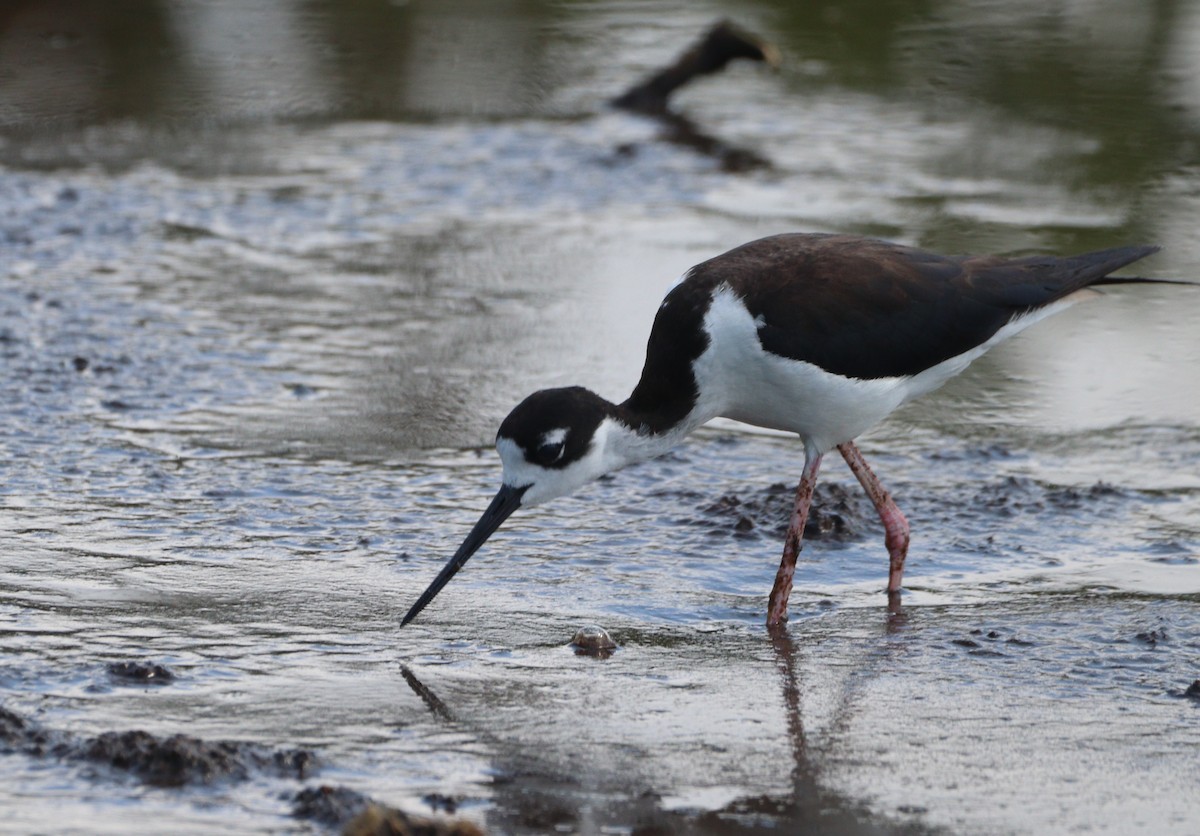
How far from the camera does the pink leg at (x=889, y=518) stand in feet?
18.5

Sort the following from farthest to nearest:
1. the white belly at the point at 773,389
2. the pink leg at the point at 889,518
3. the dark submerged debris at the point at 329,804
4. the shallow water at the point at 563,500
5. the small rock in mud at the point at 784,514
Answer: the small rock in mud at the point at 784,514, the pink leg at the point at 889,518, the white belly at the point at 773,389, the shallow water at the point at 563,500, the dark submerged debris at the point at 329,804

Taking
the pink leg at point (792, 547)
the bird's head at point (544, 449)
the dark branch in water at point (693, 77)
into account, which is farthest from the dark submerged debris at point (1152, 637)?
the dark branch in water at point (693, 77)

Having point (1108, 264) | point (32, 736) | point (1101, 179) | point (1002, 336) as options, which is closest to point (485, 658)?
point (32, 736)

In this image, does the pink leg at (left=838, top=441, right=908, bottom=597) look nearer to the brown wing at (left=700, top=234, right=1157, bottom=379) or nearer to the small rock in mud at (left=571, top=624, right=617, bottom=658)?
the brown wing at (left=700, top=234, right=1157, bottom=379)

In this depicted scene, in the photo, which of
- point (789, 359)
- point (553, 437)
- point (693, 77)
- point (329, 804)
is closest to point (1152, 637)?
point (789, 359)

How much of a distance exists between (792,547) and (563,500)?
1138 mm

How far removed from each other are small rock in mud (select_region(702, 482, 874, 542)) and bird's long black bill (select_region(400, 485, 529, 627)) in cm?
102

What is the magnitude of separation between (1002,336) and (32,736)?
351 cm

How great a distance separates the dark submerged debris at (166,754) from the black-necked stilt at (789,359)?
1199 millimetres

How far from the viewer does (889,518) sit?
5.75 m

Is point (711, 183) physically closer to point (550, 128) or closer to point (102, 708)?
point (550, 128)

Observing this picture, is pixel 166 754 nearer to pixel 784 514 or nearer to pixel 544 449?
pixel 544 449

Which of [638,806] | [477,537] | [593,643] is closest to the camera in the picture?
[638,806]

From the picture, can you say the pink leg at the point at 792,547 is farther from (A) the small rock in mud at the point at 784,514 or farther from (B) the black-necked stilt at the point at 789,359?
(A) the small rock in mud at the point at 784,514
